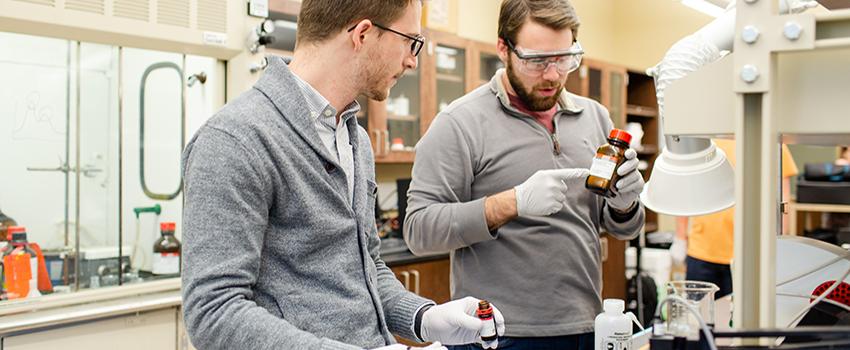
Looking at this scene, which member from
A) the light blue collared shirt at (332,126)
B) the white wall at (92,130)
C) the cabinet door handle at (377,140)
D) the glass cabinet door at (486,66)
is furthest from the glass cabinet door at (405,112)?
the light blue collared shirt at (332,126)

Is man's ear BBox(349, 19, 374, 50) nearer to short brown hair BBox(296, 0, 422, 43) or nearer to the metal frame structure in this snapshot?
short brown hair BBox(296, 0, 422, 43)

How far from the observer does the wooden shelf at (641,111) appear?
5.52 meters

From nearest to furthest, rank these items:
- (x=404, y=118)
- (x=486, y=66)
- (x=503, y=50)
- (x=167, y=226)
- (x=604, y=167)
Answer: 1. (x=604, y=167)
2. (x=503, y=50)
3. (x=167, y=226)
4. (x=404, y=118)
5. (x=486, y=66)

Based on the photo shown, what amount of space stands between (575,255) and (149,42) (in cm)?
167

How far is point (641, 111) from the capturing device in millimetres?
5629

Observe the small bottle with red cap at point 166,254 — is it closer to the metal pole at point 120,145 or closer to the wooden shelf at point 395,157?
the metal pole at point 120,145

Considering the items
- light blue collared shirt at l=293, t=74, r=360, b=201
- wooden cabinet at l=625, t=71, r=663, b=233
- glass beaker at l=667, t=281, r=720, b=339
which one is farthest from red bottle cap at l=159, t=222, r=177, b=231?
Answer: wooden cabinet at l=625, t=71, r=663, b=233

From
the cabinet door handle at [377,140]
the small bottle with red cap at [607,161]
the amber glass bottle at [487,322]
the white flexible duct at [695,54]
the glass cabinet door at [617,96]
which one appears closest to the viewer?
the white flexible duct at [695,54]

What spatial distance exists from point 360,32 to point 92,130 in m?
1.92

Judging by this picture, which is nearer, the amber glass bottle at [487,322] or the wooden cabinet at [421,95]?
the amber glass bottle at [487,322]

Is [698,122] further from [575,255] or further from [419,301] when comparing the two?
[575,255]

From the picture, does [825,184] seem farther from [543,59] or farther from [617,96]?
[543,59]

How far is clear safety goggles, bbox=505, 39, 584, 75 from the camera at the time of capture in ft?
5.74

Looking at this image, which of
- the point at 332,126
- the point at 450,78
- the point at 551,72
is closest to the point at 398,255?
the point at 450,78
